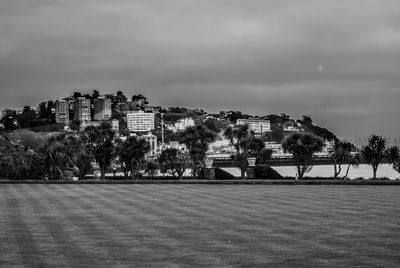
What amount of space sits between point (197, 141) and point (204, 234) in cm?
6400

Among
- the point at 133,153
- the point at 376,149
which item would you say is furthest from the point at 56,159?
the point at 376,149

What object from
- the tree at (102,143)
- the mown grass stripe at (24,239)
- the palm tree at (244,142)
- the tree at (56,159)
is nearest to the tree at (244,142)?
the palm tree at (244,142)

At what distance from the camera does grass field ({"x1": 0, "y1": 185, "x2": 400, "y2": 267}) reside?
15266mm

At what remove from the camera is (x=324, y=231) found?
65.3 ft

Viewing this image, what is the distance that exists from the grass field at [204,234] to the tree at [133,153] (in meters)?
51.8

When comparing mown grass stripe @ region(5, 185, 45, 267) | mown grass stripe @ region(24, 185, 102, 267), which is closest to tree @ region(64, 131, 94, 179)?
mown grass stripe @ region(24, 185, 102, 267)

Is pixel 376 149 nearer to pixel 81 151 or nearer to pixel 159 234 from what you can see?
pixel 81 151

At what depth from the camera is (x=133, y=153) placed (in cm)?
8394

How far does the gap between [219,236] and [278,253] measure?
3524 millimetres

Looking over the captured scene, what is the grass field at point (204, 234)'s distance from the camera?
50.1ft

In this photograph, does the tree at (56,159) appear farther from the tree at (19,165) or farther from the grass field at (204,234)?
the grass field at (204,234)

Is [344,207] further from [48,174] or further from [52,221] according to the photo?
[48,174]

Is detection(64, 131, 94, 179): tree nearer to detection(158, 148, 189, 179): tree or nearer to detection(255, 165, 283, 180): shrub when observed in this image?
detection(158, 148, 189, 179): tree

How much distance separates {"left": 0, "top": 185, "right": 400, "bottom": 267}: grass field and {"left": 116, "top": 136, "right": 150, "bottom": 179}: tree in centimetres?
5179
